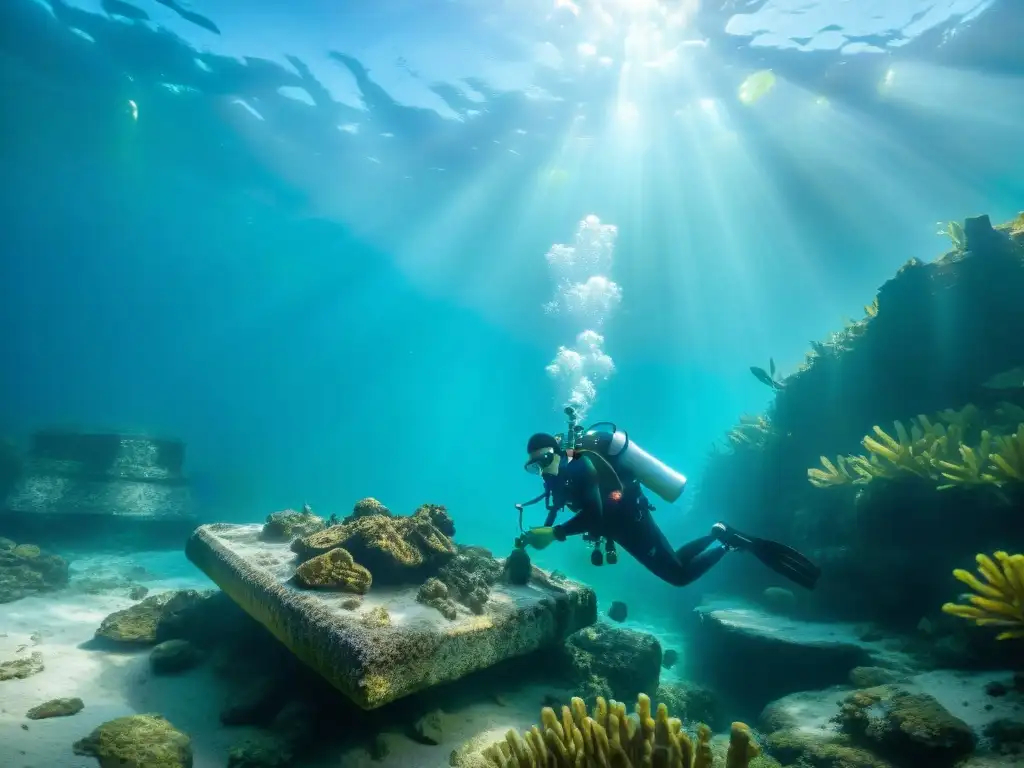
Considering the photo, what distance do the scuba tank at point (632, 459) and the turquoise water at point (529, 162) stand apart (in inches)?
397

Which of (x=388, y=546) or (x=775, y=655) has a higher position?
(x=388, y=546)

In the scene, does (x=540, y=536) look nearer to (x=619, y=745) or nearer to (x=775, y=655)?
(x=619, y=745)

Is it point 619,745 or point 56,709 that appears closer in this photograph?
point 619,745

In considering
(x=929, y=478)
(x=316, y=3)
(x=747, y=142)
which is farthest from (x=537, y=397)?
(x=929, y=478)

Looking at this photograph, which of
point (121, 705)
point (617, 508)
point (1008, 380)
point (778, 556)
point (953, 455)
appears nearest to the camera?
point (121, 705)

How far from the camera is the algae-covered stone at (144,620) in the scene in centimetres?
636

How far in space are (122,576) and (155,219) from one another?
48.3m

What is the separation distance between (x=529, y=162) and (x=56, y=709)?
25449mm

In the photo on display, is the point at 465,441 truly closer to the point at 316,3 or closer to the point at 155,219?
the point at 155,219

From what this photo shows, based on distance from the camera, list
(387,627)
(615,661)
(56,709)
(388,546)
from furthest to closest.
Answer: (615,661)
(388,546)
(56,709)
(387,627)

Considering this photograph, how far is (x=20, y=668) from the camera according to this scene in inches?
202

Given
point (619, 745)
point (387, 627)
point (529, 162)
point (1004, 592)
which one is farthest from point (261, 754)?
point (529, 162)

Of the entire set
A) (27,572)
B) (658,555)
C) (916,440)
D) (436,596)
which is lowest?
(27,572)

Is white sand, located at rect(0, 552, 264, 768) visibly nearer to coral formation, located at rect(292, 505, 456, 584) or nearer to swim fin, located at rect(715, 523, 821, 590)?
coral formation, located at rect(292, 505, 456, 584)
